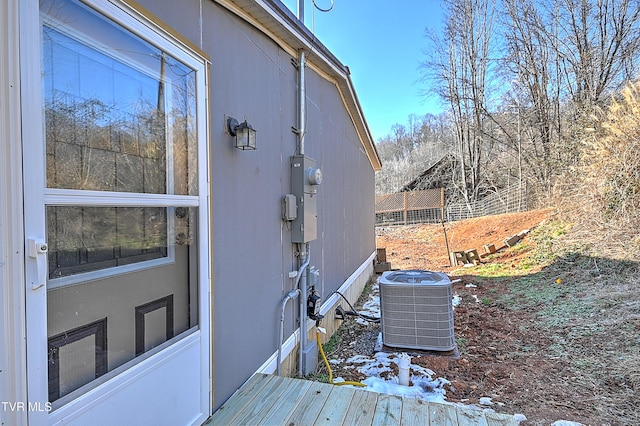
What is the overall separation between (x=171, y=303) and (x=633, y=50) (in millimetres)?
14306

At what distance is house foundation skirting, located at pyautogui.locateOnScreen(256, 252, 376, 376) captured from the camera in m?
2.65

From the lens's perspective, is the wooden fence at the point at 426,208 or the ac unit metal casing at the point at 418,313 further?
the wooden fence at the point at 426,208

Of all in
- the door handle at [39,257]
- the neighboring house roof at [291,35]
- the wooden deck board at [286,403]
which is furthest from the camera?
the neighboring house roof at [291,35]

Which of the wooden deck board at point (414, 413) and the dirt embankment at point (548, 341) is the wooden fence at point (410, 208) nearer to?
the dirt embankment at point (548, 341)

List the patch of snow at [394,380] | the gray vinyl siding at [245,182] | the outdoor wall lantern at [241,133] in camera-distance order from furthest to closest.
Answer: the patch of snow at [394,380]
the outdoor wall lantern at [241,133]
the gray vinyl siding at [245,182]

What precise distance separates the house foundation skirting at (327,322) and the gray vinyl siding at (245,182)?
0.10 metres

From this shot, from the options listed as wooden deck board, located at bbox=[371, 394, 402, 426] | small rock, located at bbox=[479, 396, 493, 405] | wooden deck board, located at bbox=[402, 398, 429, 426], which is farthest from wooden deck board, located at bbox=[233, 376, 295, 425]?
small rock, located at bbox=[479, 396, 493, 405]

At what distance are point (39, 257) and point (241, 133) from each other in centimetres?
133

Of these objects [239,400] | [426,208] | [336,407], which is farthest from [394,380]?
[426,208]

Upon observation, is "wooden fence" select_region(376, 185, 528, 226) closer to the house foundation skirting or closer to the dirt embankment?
the dirt embankment

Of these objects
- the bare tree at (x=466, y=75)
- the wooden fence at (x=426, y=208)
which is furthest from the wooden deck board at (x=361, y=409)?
the bare tree at (x=466, y=75)

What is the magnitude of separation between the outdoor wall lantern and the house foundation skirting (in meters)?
1.64

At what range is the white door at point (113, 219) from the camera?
1.04 metres

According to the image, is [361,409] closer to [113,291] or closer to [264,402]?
[264,402]
